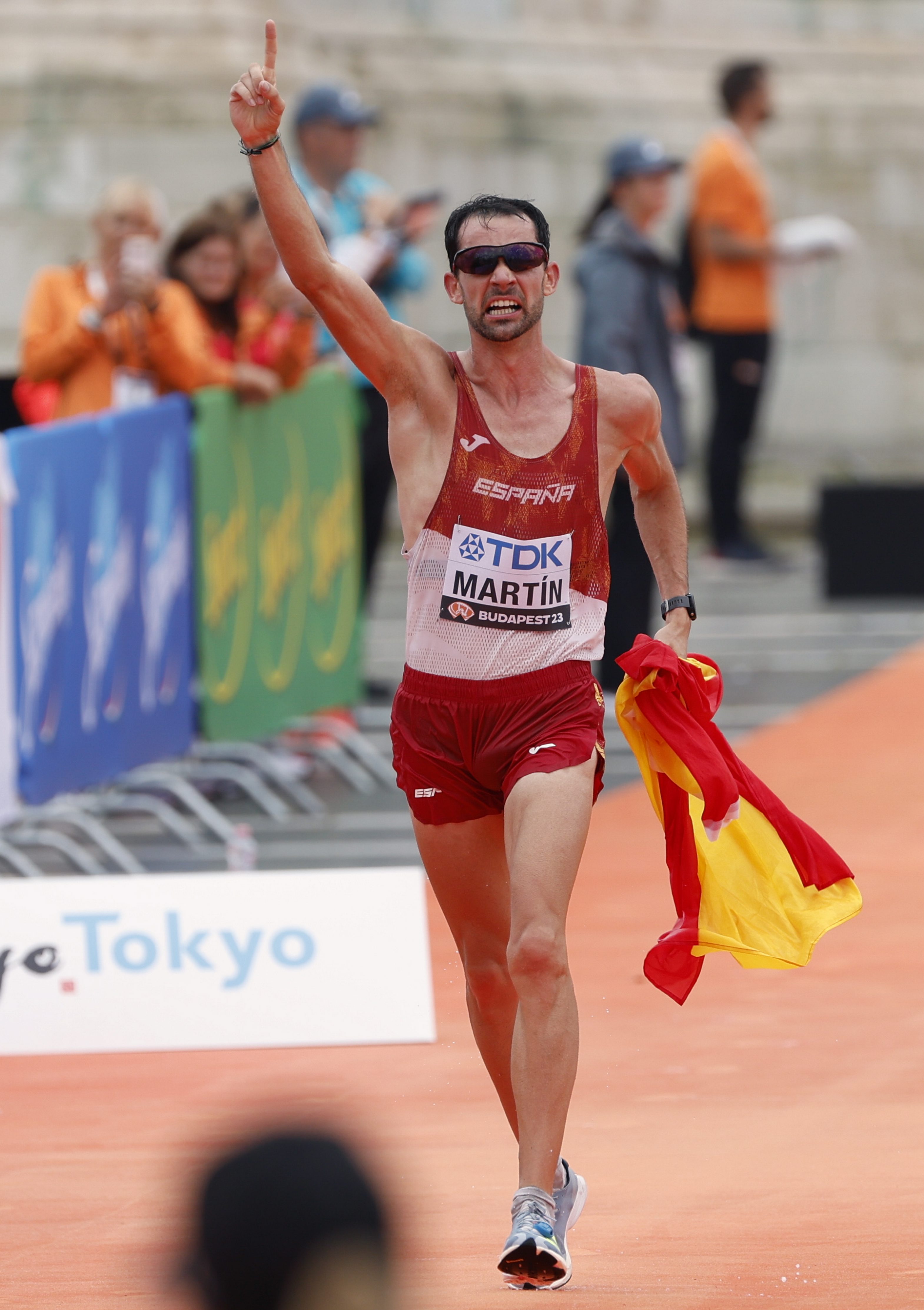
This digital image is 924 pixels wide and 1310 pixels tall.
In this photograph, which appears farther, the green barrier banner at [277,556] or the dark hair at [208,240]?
the dark hair at [208,240]

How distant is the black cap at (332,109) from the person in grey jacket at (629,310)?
118 cm

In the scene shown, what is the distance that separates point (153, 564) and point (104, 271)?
1239 mm

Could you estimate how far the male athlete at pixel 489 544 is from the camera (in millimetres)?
4504

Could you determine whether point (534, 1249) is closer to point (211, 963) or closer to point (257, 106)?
A: point (257, 106)

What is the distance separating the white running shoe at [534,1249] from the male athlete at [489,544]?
0.21m

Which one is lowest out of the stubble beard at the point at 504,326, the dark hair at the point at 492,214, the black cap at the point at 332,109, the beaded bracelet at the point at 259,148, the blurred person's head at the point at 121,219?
the blurred person's head at the point at 121,219

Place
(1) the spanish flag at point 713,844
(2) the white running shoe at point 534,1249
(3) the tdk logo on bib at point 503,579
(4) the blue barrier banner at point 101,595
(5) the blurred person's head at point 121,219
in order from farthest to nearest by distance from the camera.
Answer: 1. (5) the blurred person's head at point 121,219
2. (4) the blue barrier banner at point 101,595
3. (1) the spanish flag at point 713,844
4. (3) the tdk logo on bib at point 503,579
5. (2) the white running shoe at point 534,1249

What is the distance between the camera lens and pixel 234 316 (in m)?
9.90

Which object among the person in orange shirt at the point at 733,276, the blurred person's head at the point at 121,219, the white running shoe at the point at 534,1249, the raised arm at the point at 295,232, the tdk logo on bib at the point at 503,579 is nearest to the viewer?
the white running shoe at the point at 534,1249

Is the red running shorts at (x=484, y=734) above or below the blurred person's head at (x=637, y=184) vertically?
below

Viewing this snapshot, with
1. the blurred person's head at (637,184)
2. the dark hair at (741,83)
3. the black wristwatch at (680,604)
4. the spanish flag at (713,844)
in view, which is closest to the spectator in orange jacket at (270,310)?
the blurred person's head at (637,184)

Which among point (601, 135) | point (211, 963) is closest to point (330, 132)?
point (211, 963)

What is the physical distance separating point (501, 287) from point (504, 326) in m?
0.08

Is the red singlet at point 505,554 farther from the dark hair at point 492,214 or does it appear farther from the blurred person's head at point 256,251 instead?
the blurred person's head at point 256,251
